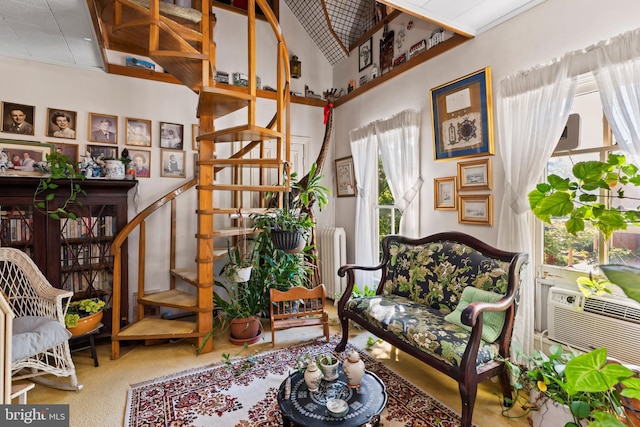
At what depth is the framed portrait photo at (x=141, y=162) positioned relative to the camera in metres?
3.27

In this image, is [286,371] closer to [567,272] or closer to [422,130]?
[567,272]

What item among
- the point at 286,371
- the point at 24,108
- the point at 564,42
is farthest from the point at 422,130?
the point at 24,108

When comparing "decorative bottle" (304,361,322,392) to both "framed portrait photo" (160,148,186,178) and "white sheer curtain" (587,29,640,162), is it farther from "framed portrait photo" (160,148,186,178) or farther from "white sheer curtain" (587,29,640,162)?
"framed portrait photo" (160,148,186,178)

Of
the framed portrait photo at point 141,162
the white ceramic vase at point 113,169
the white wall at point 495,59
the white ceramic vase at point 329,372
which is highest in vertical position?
the white wall at point 495,59

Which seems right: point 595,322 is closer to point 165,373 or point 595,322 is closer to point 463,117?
point 463,117

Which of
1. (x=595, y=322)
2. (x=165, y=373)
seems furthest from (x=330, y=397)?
(x=595, y=322)

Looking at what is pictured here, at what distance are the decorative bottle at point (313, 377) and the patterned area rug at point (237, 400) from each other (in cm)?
45

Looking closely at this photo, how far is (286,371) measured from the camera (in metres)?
2.39

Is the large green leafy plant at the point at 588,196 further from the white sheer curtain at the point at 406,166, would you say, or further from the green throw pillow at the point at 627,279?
the white sheer curtain at the point at 406,166

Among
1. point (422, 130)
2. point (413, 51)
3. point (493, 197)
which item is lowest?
point (493, 197)

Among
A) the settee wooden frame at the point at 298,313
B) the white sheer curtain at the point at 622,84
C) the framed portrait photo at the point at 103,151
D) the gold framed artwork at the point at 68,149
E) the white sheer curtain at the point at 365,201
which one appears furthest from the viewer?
the white sheer curtain at the point at 365,201

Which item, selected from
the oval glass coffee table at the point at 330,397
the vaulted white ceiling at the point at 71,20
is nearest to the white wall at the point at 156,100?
the vaulted white ceiling at the point at 71,20

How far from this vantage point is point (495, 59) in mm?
2447

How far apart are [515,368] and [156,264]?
331 centimetres
